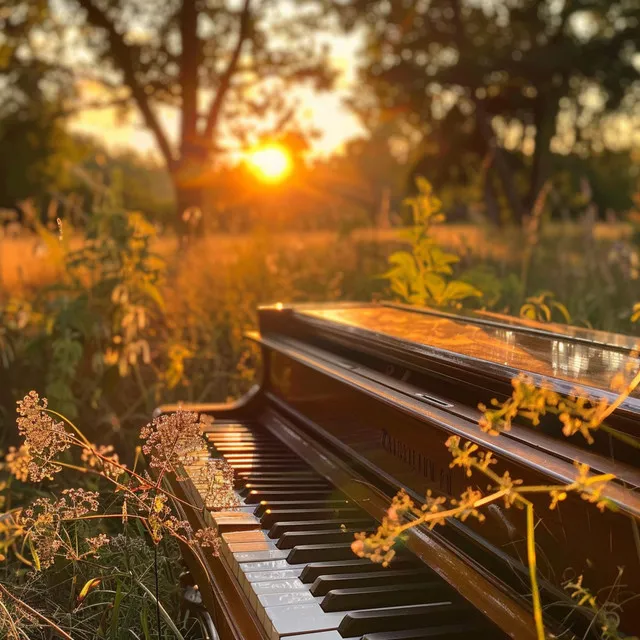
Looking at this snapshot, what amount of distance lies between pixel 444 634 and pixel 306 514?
734 mm

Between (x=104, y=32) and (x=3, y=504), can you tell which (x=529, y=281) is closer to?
(x=3, y=504)

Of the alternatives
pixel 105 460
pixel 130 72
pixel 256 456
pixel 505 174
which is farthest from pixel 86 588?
pixel 130 72

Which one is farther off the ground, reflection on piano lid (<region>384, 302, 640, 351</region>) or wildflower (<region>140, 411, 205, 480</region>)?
reflection on piano lid (<region>384, 302, 640, 351</region>)

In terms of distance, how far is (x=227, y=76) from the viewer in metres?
20.5

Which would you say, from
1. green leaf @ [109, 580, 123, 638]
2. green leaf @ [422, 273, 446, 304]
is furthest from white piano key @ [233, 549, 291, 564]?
green leaf @ [422, 273, 446, 304]

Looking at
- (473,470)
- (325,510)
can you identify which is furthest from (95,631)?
(473,470)

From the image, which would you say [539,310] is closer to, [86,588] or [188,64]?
[86,588]

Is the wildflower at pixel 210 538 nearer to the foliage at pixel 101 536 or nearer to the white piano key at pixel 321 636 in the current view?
the foliage at pixel 101 536

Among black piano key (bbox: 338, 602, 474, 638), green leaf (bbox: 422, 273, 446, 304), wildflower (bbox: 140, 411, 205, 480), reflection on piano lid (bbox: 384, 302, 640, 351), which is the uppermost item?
green leaf (bbox: 422, 273, 446, 304)

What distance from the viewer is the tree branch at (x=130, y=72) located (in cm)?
1981

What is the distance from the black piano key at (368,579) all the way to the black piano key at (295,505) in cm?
50

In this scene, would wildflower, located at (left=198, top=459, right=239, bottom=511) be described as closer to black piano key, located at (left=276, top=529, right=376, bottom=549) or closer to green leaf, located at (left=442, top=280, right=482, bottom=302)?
black piano key, located at (left=276, top=529, right=376, bottom=549)

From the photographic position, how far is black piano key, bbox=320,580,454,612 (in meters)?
1.85

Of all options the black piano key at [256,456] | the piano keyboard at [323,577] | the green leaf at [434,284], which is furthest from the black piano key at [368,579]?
the green leaf at [434,284]
